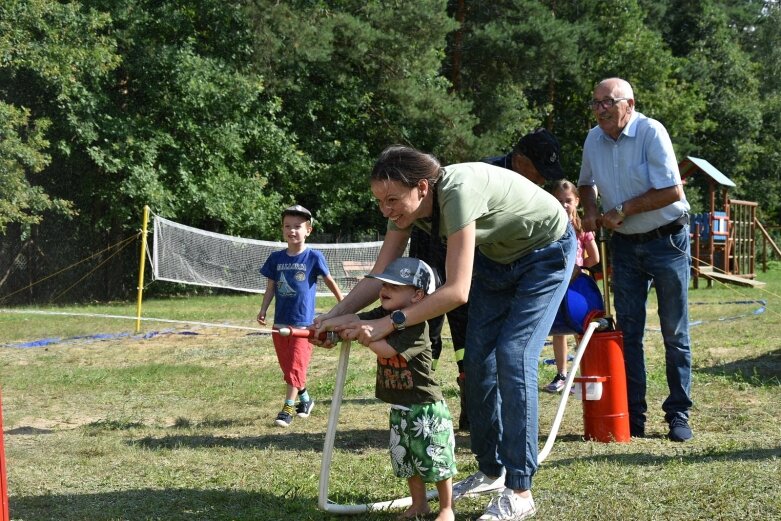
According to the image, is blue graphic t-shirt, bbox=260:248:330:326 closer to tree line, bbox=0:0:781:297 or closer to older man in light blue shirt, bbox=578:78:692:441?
older man in light blue shirt, bbox=578:78:692:441

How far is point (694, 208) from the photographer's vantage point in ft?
132

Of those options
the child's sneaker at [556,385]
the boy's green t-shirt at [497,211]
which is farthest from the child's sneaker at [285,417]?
the boy's green t-shirt at [497,211]

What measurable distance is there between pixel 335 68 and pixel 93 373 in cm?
2080

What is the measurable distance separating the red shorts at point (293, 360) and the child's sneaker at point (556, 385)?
6.95 ft

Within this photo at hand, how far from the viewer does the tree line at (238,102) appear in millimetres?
22719

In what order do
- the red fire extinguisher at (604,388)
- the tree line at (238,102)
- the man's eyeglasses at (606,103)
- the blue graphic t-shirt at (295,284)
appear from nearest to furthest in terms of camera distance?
the red fire extinguisher at (604,388) → the man's eyeglasses at (606,103) → the blue graphic t-shirt at (295,284) → the tree line at (238,102)

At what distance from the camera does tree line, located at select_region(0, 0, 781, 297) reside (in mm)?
22719

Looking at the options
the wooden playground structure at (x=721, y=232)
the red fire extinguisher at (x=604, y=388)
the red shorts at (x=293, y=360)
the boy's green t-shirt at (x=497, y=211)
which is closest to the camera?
the boy's green t-shirt at (x=497, y=211)

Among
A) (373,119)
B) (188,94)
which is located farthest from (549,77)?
(188,94)

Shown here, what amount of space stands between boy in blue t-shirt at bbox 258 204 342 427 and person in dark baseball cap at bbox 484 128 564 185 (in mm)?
2091

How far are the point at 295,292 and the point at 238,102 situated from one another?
63.0 feet

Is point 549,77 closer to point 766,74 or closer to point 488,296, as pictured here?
point 766,74

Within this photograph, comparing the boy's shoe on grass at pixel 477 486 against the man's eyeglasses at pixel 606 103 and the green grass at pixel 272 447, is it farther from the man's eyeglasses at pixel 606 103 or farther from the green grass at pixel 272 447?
the man's eyeglasses at pixel 606 103

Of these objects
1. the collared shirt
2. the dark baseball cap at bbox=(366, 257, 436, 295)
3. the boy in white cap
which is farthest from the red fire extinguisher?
the dark baseball cap at bbox=(366, 257, 436, 295)
